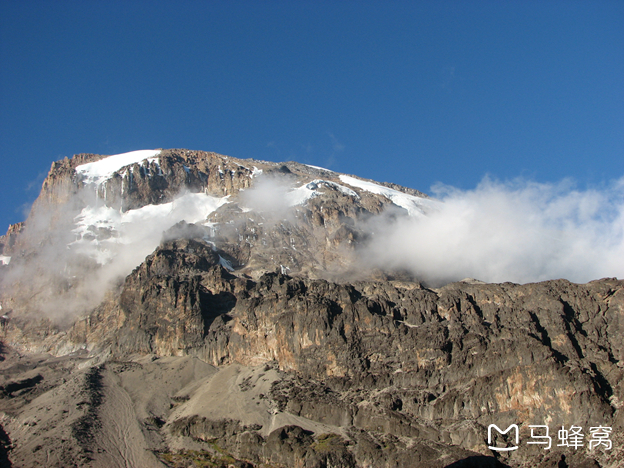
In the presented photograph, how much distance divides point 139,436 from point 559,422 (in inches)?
4474

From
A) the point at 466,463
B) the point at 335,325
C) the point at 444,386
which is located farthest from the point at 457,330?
the point at 466,463

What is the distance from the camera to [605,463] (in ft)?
391

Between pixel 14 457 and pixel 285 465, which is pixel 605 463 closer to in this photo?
pixel 285 465

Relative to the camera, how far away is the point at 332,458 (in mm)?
140250

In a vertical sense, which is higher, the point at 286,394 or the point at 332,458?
the point at 286,394

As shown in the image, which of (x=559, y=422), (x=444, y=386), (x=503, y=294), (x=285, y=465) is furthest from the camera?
(x=503, y=294)

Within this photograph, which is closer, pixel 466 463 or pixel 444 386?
pixel 466 463

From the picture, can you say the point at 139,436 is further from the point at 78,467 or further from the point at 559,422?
the point at 559,422

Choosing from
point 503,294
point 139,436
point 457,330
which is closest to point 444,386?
point 457,330

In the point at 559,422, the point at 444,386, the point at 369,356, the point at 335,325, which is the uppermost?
the point at 335,325

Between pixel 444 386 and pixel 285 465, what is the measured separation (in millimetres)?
46732

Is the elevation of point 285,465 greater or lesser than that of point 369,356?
lesser

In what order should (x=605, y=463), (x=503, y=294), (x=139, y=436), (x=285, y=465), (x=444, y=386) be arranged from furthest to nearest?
(x=503, y=294) < (x=139, y=436) < (x=444, y=386) < (x=285, y=465) < (x=605, y=463)

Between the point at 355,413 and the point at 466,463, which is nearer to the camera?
the point at 466,463
